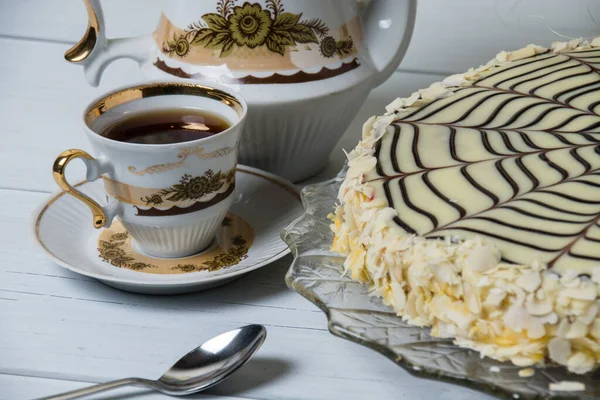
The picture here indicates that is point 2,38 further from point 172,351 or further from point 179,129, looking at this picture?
point 172,351

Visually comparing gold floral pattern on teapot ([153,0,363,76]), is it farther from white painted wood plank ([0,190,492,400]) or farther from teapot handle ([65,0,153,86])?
white painted wood plank ([0,190,492,400])

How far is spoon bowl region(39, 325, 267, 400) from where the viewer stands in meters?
0.68

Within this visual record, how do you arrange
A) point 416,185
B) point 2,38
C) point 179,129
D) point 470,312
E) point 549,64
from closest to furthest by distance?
point 470,312 → point 416,185 → point 179,129 → point 549,64 → point 2,38

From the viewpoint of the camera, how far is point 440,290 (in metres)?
0.64

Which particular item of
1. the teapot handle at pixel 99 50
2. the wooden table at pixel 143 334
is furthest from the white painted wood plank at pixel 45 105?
the teapot handle at pixel 99 50

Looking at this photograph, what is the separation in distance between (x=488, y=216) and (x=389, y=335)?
0.13 m

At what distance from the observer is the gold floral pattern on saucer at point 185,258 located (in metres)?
0.84

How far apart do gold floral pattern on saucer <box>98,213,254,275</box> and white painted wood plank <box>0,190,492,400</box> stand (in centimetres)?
3

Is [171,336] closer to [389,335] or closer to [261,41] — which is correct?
[389,335]

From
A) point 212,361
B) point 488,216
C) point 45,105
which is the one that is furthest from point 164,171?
point 45,105

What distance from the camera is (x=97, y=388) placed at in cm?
68

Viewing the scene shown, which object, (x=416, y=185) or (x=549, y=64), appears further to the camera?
(x=549, y=64)

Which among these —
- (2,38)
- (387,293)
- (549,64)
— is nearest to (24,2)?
(2,38)

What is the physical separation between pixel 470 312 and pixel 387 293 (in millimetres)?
82
